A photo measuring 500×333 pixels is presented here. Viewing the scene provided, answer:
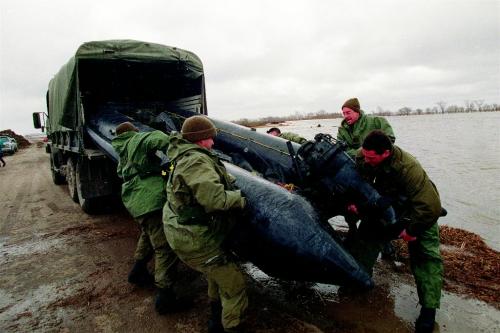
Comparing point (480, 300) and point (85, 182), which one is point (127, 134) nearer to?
point (85, 182)

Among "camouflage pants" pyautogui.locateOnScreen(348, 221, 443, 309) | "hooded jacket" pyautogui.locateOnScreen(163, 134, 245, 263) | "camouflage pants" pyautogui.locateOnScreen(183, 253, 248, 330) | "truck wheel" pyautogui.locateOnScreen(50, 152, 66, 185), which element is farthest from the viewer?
"truck wheel" pyautogui.locateOnScreen(50, 152, 66, 185)

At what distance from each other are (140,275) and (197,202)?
1.89 meters

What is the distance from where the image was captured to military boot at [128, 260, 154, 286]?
401 cm

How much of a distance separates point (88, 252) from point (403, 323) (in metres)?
4.13

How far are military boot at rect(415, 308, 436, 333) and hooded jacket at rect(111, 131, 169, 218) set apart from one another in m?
2.53

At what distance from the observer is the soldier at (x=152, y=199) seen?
344 cm

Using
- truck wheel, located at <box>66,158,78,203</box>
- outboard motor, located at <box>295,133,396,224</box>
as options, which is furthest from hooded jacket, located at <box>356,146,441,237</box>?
truck wheel, located at <box>66,158,78,203</box>

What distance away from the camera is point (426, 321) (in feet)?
9.72

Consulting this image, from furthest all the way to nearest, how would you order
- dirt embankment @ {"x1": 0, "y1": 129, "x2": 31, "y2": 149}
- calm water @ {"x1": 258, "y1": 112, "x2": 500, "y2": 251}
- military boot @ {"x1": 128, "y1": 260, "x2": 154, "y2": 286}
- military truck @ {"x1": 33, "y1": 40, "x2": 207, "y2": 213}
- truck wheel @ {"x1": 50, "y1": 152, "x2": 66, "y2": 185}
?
dirt embankment @ {"x1": 0, "y1": 129, "x2": 31, "y2": 149} → truck wheel @ {"x1": 50, "y1": 152, "x2": 66, "y2": 185} → calm water @ {"x1": 258, "y1": 112, "x2": 500, "y2": 251} → military truck @ {"x1": 33, "y1": 40, "x2": 207, "y2": 213} → military boot @ {"x1": 128, "y1": 260, "x2": 154, "y2": 286}

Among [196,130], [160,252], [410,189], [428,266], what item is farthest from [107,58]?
[428,266]

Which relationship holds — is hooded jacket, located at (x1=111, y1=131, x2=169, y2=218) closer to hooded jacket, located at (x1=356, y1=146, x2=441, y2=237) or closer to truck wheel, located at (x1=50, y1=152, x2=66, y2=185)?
hooded jacket, located at (x1=356, y1=146, x2=441, y2=237)

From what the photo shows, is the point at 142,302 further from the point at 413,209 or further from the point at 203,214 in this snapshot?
the point at 413,209

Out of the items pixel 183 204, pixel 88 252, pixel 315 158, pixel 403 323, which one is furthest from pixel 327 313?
pixel 88 252

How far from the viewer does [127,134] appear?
4.07m
